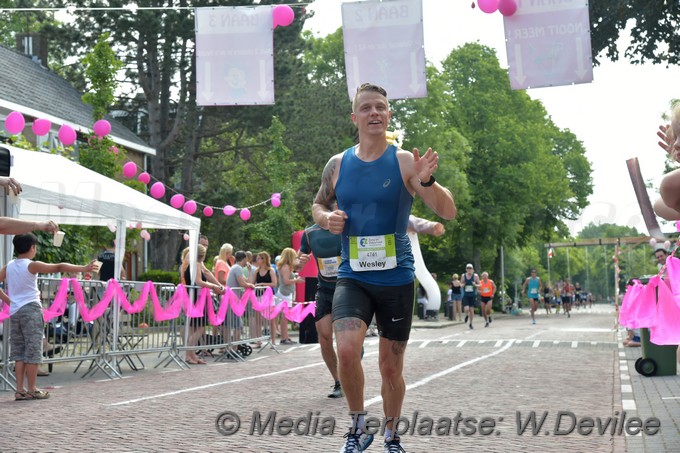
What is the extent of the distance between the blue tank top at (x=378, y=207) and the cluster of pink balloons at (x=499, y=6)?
26.2 feet

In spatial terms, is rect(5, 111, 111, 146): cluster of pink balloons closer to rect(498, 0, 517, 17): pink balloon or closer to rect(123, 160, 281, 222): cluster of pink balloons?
rect(123, 160, 281, 222): cluster of pink balloons

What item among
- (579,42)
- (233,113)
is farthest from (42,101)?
(579,42)

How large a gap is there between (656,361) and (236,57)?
734 centimetres

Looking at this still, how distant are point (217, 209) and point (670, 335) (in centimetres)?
3721

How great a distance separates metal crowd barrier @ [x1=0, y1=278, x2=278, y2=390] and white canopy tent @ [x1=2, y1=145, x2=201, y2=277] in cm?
122

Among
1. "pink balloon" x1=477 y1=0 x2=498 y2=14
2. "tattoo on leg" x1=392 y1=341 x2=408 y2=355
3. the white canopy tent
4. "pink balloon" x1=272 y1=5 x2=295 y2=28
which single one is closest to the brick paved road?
"tattoo on leg" x1=392 y1=341 x2=408 y2=355

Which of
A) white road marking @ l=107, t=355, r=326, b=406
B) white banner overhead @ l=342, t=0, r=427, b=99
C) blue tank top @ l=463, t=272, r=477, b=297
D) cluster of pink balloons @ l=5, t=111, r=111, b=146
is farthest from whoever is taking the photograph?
blue tank top @ l=463, t=272, r=477, b=297

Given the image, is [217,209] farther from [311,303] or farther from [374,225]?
[374,225]

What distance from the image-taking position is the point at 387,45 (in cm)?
1428

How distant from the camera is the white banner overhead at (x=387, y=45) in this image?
1419cm

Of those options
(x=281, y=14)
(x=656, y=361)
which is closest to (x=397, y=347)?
(x=656, y=361)

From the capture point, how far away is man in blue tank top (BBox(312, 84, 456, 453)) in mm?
5773

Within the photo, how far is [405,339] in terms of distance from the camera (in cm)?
596

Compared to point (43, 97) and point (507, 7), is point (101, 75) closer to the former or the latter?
point (43, 97)
